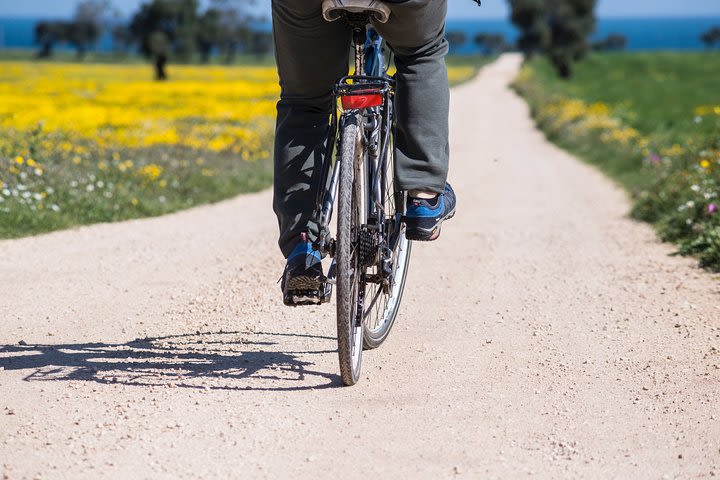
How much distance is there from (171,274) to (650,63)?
79.4 m

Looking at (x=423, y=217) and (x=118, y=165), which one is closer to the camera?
(x=423, y=217)

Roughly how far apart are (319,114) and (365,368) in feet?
3.45

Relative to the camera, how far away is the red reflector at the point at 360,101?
3.60m

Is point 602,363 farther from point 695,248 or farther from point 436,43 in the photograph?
point 695,248

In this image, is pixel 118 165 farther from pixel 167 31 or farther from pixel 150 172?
pixel 167 31

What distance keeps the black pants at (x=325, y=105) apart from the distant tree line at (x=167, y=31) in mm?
61793

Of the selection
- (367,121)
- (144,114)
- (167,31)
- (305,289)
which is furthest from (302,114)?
(167,31)

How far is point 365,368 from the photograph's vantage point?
408 cm

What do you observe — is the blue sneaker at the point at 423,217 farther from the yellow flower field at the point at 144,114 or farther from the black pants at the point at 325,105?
the yellow flower field at the point at 144,114

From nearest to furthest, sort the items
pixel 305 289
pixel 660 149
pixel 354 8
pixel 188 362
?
pixel 354 8, pixel 305 289, pixel 188 362, pixel 660 149

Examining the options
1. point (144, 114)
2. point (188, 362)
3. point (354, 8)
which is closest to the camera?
point (354, 8)

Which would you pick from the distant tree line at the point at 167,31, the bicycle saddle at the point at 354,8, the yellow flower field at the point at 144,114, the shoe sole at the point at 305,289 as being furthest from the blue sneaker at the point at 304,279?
the distant tree line at the point at 167,31

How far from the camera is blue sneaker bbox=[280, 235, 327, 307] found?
368 centimetres

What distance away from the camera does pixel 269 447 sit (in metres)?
3.16
